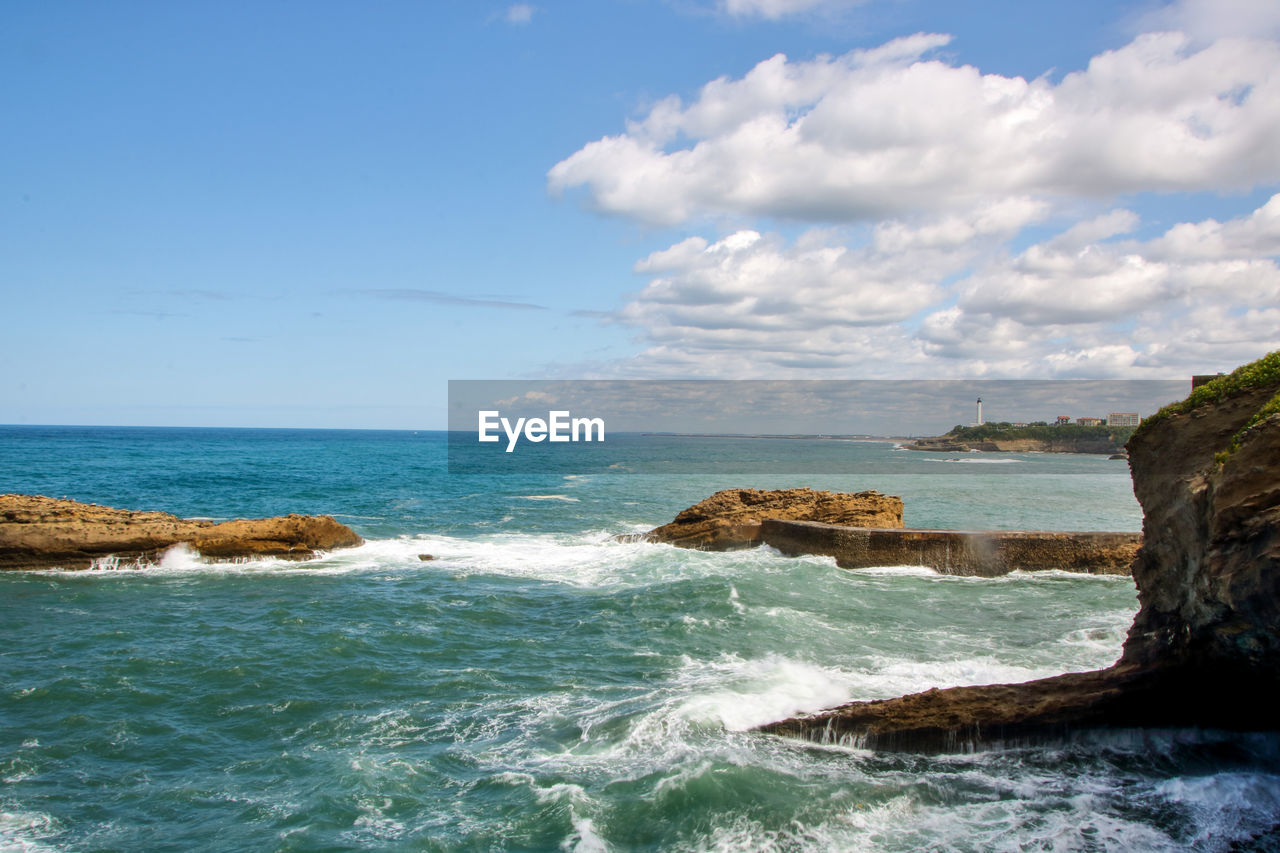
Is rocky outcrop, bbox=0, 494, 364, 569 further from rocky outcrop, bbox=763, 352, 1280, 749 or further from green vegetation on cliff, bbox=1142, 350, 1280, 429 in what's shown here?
green vegetation on cliff, bbox=1142, 350, 1280, 429

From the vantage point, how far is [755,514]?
25703 millimetres

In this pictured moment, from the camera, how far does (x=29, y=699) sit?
11.3 meters

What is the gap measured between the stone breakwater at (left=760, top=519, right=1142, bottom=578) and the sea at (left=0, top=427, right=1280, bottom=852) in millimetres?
593

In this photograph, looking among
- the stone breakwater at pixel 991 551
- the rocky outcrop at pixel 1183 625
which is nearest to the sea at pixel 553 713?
the rocky outcrop at pixel 1183 625

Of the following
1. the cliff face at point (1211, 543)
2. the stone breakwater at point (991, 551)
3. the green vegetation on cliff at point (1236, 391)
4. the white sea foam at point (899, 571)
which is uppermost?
the green vegetation on cliff at point (1236, 391)

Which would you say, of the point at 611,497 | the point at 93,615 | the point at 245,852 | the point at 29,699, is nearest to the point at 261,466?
the point at 611,497

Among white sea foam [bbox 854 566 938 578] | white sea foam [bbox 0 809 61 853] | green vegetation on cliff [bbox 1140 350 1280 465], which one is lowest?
white sea foam [bbox 0 809 61 853]

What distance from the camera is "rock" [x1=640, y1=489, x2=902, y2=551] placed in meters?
24.6

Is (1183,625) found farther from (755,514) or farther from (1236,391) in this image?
(755,514)

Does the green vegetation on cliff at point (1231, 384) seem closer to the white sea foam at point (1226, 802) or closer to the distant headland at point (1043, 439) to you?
the white sea foam at point (1226, 802)

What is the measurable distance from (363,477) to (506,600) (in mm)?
45535

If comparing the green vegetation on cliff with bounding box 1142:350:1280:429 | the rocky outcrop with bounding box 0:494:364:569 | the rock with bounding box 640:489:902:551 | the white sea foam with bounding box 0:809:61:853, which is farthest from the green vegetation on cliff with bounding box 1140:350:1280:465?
the rocky outcrop with bounding box 0:494:364:569

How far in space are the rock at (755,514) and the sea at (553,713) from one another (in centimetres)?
157

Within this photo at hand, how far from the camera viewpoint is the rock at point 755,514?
24.6 m
